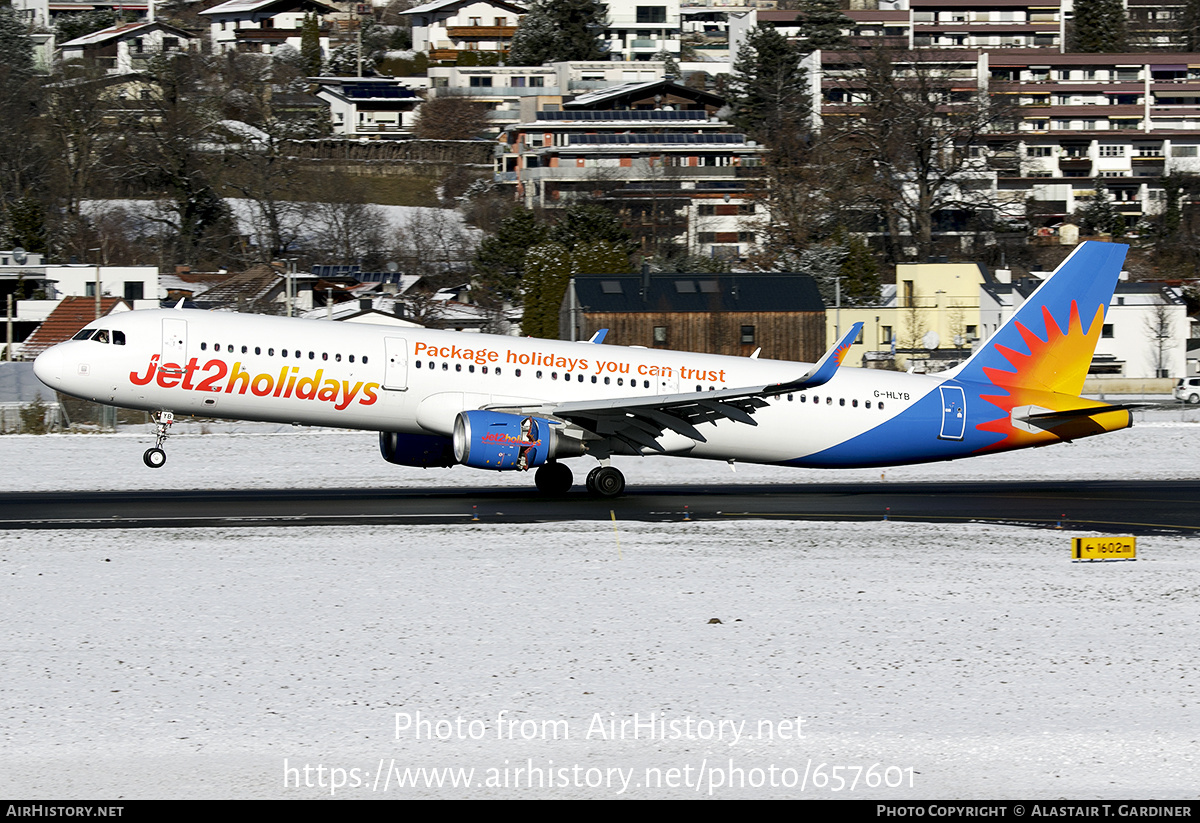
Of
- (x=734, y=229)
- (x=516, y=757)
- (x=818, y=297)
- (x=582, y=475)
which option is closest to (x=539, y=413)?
(x=582, y=475)

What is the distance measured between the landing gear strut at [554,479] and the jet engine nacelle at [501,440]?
2.42 meters

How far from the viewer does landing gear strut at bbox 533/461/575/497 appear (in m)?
32.0

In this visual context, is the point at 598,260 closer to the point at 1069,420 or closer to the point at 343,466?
the point at 343,466

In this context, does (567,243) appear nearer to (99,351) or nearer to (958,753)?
(99,351)

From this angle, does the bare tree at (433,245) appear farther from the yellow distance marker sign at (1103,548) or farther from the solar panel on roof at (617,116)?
the yellow distance marker sign at (1103,548)

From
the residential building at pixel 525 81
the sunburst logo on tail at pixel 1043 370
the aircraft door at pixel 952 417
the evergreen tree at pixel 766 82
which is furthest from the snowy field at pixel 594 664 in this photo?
the residential building at pixel 525 81

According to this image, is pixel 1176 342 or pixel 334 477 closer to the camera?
pixel 334 477

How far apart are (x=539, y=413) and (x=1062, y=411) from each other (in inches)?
514

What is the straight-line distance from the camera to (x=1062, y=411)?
33.2m

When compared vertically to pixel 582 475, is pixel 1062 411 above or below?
above

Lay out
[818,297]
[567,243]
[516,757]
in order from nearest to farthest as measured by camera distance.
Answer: [516,757] → [818,297] → [567,243]

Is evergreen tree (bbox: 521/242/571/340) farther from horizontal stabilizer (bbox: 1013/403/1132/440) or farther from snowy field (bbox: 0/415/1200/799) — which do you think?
snowy field (bbox: 0/415/1200/799)

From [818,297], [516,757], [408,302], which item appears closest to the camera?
[516,757]

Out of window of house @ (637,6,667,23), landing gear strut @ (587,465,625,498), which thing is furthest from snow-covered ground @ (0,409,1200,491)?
window of house @ (637,6,667,23)
